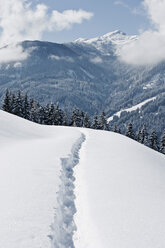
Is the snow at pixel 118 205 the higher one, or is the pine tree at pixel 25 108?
the pine tree at pixel 25 108

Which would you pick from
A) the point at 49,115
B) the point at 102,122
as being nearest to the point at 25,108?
the point at 49,115

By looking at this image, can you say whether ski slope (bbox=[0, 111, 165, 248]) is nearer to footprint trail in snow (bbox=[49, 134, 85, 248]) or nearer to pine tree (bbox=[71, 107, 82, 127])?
footprint trail in snow (bbox=[49, 134, 85, 248])

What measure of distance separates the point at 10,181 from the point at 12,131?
1323cm

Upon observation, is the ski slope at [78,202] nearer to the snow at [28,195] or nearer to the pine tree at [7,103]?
the snow at [28,195]

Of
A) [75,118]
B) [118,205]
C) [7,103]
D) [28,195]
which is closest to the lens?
[28,195]

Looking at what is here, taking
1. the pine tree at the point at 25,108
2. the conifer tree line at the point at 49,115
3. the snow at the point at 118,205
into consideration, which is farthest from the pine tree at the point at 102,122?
the snow at the point at 118,205

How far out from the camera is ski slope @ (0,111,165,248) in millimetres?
6477

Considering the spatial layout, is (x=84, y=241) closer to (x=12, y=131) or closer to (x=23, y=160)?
(x=23, y=160)

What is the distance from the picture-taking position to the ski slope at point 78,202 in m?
6.48

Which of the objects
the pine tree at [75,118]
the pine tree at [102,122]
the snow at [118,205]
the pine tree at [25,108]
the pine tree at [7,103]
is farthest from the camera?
the pine tree at [102,122]

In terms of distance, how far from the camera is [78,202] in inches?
359

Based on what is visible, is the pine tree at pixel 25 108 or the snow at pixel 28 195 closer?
the snow at pixel 28 195

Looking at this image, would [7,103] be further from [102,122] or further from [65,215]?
[65,215]

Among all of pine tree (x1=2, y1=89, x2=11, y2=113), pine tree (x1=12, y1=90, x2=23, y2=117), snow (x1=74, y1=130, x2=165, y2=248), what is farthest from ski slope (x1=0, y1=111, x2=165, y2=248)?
pine tree (x1=12, y1=90, x2=23, y2=117)
